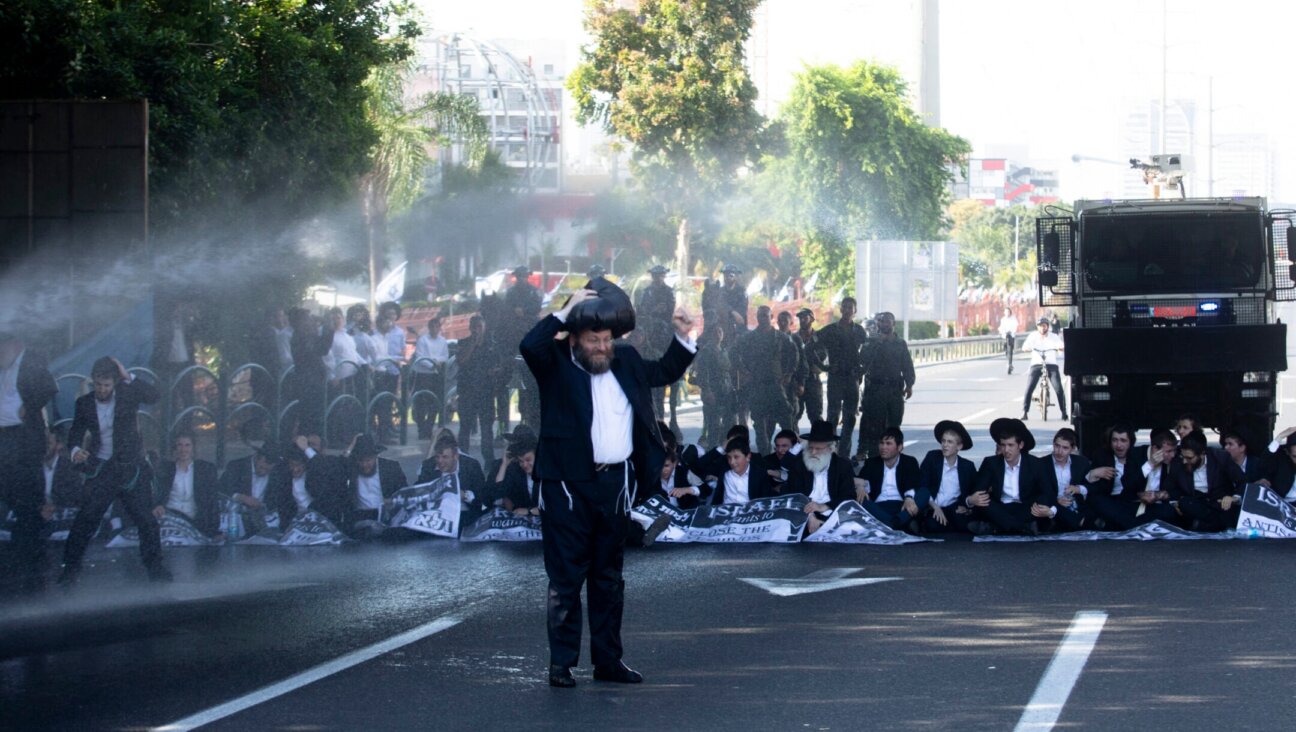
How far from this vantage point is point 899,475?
1294 cm

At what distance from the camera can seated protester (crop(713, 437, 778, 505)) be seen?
1291cm

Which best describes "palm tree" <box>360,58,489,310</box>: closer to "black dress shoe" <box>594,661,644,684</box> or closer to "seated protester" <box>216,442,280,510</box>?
"seated protester" <box>216,442,280,510</box>

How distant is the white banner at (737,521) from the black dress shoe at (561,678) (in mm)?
5013

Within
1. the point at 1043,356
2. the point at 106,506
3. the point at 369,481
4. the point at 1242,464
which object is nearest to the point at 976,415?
the point at 1043,356

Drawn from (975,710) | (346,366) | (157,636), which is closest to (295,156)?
(346,366)

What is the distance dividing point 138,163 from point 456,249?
18415 millimetres

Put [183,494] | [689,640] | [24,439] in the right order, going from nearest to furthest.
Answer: [689,640] < [24,439] < [183,494]

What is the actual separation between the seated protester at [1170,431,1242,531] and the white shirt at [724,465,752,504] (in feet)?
10.5

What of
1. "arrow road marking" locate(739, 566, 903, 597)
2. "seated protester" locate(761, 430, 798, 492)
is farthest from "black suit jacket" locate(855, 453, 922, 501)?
"arrow road marking" locate(739, 566, 903, 597)

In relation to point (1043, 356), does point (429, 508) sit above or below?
below

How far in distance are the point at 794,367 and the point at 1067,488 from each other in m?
6.02

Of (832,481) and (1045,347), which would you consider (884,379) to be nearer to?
(832,481)

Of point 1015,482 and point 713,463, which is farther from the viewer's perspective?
point 713,463

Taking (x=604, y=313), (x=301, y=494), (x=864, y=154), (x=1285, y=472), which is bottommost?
(x=301, y=494)
